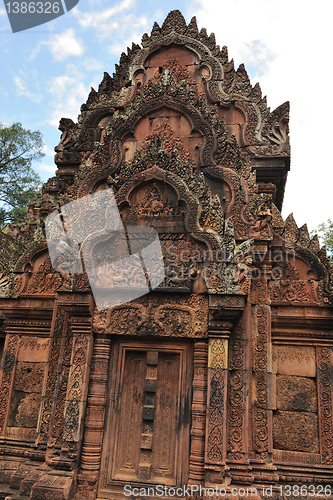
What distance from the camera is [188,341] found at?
20.8 feet

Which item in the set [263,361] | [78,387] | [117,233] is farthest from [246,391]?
[117,233]

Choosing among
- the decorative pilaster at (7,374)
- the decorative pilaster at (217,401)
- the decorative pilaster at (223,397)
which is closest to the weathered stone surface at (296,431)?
the decorative pilaster at (223,397)

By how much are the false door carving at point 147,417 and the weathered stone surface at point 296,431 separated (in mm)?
1755

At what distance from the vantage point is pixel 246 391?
599cm

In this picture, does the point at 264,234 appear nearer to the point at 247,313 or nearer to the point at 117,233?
the point at 247,313

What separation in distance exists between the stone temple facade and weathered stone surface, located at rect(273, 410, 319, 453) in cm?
2

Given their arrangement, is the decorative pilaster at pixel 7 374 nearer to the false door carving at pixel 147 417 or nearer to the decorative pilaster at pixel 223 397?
the false door carving at pixel 147 417

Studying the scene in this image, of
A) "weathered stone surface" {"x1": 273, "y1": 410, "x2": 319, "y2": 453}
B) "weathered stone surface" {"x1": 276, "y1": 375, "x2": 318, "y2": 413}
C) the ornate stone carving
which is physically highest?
the ornate stone carving

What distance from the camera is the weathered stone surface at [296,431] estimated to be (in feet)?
21.5

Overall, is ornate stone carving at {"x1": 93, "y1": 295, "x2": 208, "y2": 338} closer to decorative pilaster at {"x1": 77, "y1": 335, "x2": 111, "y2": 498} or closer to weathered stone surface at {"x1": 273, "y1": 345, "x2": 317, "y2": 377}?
decorative pilaster at {"x1": 77, "y1": 335, "x2": 111, "y2": 498}

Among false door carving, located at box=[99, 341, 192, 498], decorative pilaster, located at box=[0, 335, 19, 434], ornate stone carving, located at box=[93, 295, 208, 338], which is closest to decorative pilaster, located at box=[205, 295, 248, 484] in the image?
ornate stone carving, located at box=[93, 295, 208, 338]

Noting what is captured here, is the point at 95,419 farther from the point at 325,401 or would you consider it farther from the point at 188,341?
the point at 325,401

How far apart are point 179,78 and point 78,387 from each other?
6508 millimetres

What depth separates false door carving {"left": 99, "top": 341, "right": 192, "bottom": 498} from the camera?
5.96m
